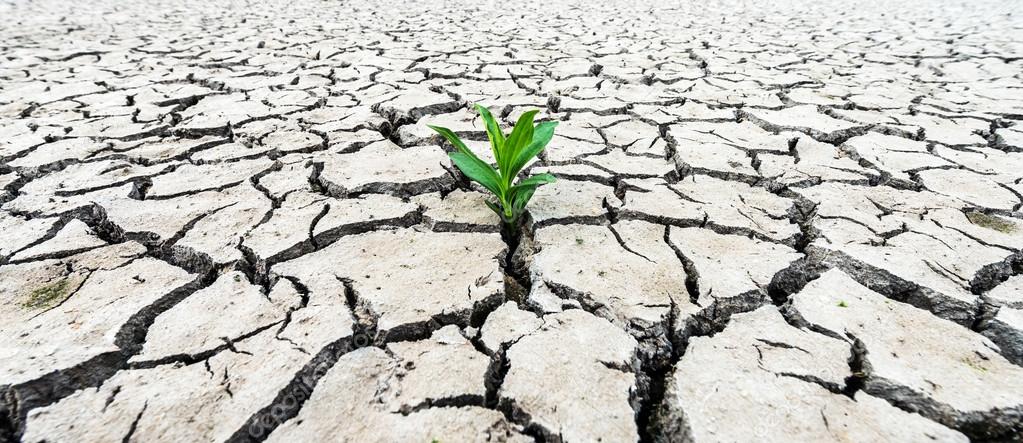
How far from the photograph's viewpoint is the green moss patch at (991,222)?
1.52 m

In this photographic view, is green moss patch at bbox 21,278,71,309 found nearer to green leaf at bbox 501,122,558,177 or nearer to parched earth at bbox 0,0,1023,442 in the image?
parched earth at bbox 0,0,1023,442

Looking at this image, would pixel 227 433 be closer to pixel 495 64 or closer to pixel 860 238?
pixel 860 238

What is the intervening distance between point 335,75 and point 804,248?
2.91 metres

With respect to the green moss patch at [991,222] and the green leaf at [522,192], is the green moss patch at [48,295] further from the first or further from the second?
the green moss patch at [991,222]

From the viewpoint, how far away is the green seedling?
4.69ft

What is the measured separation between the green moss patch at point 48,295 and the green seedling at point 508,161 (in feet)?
3.36

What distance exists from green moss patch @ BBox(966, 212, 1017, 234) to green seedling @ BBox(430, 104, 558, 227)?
137 centimetres

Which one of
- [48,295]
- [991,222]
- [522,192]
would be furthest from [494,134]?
[991,222]

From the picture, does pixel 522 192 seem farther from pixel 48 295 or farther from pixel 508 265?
pixel 48 295

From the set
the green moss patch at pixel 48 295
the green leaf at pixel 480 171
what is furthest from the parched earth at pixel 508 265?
Answer: the green leaf at pixel 480 171

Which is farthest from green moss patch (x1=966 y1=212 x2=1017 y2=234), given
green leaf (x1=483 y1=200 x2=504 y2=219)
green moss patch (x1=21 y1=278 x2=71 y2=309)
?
green moss patch (x1=21 y1=278 x2=71 y2=309)

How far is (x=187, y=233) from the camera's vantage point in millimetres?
1464

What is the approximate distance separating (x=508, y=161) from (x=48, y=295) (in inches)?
47.1

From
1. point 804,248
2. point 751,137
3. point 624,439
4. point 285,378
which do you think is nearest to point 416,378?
point 285,378
